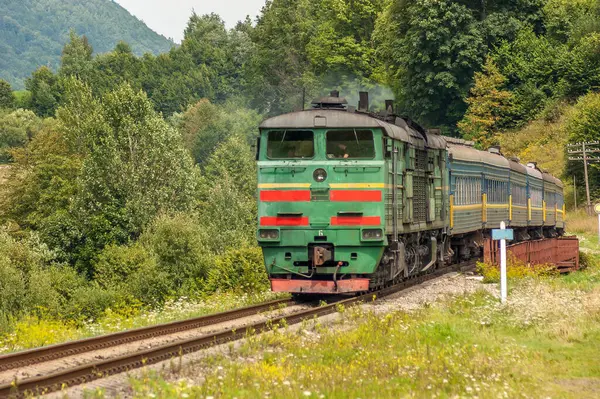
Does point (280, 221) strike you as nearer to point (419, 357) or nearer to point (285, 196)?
point (285, 196)

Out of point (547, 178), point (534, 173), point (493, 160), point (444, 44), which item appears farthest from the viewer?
point (444, 44)

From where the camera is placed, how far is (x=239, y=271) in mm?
27625

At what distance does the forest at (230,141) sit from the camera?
4584 cm

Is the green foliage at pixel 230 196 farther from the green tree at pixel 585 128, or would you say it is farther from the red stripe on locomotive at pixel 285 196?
the red stripe on locomotive at pixel 285 196

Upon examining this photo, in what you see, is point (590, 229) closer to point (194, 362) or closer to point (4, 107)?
point (194, 362)

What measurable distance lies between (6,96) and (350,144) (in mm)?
160129

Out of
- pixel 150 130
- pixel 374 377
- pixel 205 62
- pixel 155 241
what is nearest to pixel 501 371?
pixel 374 377

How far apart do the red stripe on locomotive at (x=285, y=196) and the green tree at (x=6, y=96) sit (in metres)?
155

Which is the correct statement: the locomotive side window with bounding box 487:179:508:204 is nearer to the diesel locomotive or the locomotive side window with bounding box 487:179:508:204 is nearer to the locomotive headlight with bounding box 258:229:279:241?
the diesel locomotive

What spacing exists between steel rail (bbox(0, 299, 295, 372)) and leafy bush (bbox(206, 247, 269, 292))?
8.07m

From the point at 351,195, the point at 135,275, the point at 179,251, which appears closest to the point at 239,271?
the point at 351,195

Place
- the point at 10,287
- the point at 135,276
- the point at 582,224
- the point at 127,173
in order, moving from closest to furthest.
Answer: the point at 135,276
the point at 10,287
the point at 582,224
the point at 127,173

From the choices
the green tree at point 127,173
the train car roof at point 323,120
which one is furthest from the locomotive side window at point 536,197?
the green tree at point 127,173

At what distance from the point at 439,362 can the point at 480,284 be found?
Answer: 11675 mm
